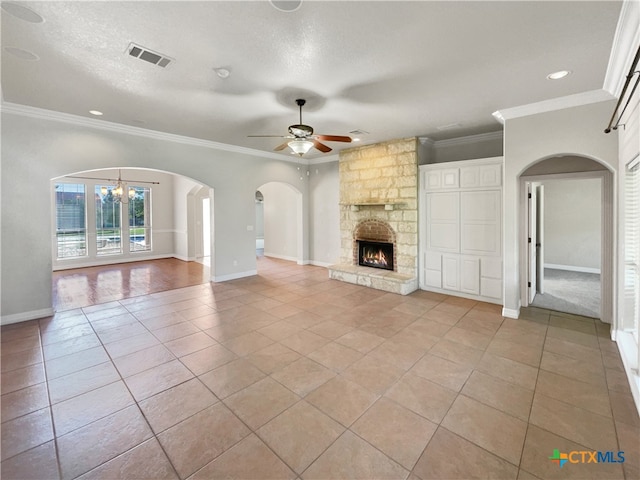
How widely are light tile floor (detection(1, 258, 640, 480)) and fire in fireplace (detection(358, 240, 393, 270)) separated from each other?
2249mm

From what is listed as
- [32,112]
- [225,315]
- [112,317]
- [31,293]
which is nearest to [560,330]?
[225,315]

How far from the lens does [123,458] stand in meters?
1.92

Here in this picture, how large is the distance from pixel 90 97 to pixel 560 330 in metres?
7.12

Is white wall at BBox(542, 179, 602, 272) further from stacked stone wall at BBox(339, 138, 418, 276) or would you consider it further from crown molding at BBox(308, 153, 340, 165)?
crown molding at BBox(308, 153, 340, 165)

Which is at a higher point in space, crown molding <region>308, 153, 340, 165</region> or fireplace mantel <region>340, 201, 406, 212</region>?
crown molding <region>308, 153, 340, 165</region>

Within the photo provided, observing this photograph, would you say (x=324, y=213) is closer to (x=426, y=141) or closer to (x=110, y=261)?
(x=426, y=141)

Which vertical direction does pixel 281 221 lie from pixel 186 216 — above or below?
below

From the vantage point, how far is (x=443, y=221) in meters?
5.74

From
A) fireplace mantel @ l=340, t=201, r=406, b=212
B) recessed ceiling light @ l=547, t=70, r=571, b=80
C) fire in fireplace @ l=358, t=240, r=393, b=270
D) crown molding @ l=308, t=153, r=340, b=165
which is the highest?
crown molding @ l=308, t=153, r=340, b=165

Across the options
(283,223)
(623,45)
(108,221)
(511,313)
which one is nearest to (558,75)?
(623,45)

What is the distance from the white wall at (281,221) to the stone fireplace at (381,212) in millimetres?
2215

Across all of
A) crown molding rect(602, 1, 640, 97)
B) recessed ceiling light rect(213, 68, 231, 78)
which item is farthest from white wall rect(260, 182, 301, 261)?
crown molding rect(602, 1, 640, 97)

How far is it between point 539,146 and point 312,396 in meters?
4.42

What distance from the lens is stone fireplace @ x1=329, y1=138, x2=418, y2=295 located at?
598 centimetres
